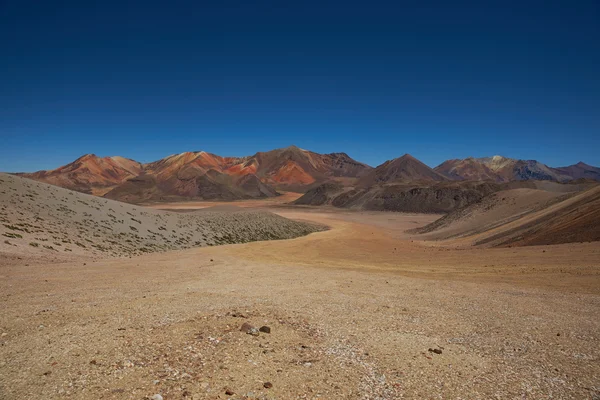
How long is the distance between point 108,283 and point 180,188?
165416mm

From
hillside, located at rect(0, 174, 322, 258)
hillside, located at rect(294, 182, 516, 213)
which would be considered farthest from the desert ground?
hillside, located at rect(294, 182, 516, 213)

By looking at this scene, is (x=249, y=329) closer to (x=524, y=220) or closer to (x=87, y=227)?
(x=87, y=227)

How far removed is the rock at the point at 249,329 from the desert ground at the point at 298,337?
89 millimetres

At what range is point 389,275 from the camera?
17312 millimetres

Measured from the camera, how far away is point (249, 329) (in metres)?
7.66

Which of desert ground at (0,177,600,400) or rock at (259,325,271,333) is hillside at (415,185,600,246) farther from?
rock at (259,325,271,333)

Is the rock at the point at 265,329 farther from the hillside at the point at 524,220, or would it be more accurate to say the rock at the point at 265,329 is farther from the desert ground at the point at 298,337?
the hillside at the point at 524,220

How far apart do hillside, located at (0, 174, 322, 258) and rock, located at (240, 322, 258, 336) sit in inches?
669

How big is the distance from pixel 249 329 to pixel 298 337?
3.47 feet

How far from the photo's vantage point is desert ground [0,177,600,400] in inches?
218

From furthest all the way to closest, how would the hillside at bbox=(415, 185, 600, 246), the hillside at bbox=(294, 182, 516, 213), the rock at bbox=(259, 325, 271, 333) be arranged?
the hillside at bbox=(294, 182, 516, 213)
the hillside at bbox=(415, 185, 600, 246)
the rock at bbox=(259, 325, 271, 333)

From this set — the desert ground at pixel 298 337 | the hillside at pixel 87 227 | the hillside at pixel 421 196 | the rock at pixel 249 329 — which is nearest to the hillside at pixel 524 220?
the desert ground at pixel 298 337

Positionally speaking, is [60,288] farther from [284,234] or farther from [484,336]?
[284,234]

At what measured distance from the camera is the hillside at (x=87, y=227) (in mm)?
22359
